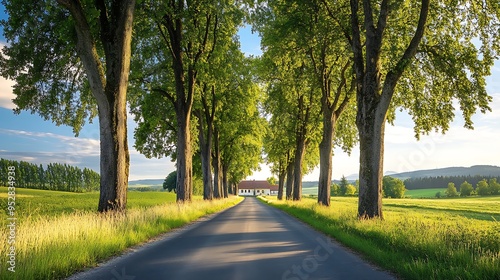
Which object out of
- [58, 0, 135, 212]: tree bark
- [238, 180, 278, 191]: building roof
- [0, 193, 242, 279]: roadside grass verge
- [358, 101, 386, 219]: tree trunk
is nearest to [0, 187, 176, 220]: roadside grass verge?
[0, 193, 242, 279]: roadside grass verge

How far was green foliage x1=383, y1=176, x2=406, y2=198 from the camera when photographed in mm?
121375

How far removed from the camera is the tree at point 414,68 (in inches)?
611

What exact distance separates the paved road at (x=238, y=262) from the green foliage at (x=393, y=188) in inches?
4635

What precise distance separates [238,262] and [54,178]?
10288 centimetres

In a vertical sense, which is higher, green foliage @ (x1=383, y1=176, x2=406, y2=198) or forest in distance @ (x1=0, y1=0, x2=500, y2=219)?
forest in distance @ (x1=0, y1=0, x2=500, y2=219)

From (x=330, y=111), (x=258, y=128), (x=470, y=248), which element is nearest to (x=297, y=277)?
(x=470, y=248)

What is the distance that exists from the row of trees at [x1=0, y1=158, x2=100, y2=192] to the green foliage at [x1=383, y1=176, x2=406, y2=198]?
89.2m

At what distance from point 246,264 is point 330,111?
1873 centimetres

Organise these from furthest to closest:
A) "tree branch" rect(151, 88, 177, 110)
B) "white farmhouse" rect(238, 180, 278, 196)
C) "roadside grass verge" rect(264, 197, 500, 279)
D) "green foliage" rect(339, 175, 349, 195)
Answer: "white farmhouse" rect(238, 180, 278, 196)
"green foliage" rect(339, 175, 349, 195)
"tree branch" rect(151, 88, 177, 110)
"roadside grass verge" rect(264, 197, 500, 279)

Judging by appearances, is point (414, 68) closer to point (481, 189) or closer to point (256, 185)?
point (481, 189)

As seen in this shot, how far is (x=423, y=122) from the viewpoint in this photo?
19.2 m

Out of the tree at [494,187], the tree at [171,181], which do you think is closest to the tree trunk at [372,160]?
the tree at [494,187]

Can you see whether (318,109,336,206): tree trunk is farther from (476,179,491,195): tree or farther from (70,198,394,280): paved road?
(476,179,491,195): tree

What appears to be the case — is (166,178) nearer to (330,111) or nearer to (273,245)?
(330,111)
